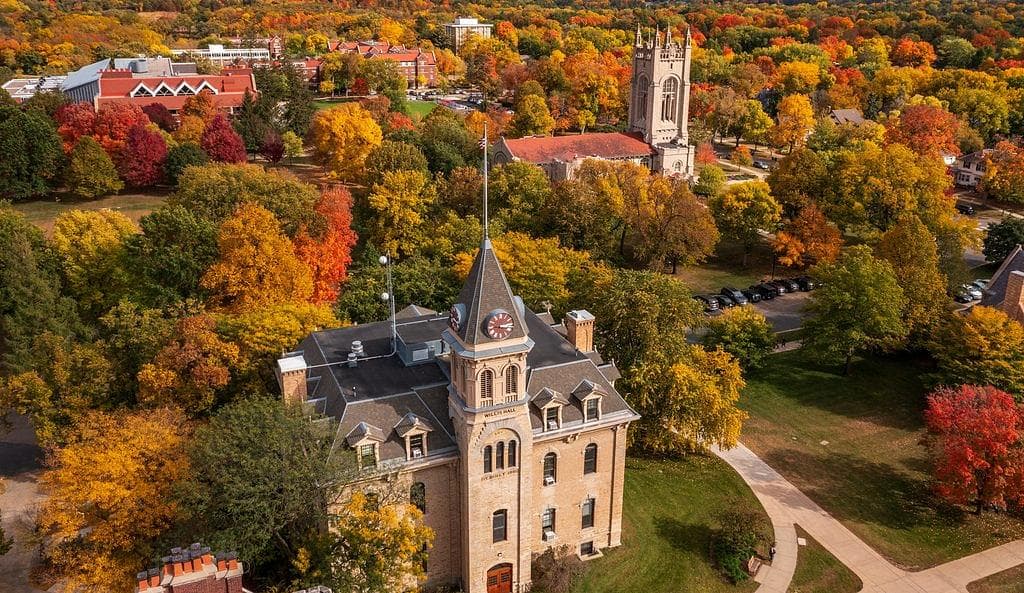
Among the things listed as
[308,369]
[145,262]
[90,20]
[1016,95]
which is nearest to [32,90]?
[90,20]

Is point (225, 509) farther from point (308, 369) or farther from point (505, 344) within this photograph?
point (505, 344)

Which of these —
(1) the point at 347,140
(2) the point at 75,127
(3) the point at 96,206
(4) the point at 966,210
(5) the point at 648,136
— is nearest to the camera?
(3) the point at 96,206

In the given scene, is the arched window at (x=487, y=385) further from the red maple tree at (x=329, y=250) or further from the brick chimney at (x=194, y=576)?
the red maple tree at (x=329, y=250)

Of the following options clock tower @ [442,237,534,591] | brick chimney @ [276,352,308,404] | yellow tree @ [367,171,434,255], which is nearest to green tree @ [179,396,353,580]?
brick chimney @ [276,352,308,404]

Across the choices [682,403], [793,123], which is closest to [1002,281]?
[682,403]

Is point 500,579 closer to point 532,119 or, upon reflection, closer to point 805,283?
point 805,283

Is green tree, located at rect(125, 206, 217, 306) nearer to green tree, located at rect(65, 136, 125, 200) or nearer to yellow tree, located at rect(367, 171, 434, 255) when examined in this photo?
yellow tree, located at rect(367, 171, 434, 255)

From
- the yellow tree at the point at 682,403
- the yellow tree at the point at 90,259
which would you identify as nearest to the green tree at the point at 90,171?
the yellow tree at the point at 90,259
